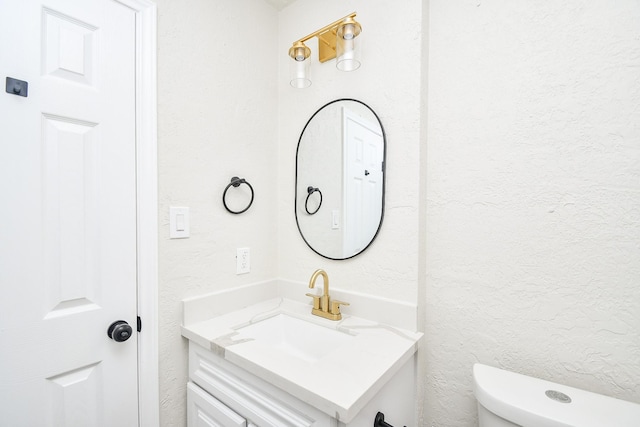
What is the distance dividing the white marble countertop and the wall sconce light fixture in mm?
1042

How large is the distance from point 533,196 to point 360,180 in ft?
2.05

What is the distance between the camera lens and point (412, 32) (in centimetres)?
113

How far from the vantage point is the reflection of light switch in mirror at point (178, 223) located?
1.13m

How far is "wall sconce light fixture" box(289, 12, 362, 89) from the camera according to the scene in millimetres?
1130

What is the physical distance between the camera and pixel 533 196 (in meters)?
0.96

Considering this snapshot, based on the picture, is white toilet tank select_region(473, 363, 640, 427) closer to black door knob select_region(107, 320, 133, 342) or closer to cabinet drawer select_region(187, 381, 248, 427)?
cabinet drawer select_region(187, 381, 248, 427)

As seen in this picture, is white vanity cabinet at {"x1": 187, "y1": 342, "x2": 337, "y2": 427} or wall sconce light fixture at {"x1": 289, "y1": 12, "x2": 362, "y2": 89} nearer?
white vanity cabinet at {"x1": 187, "y1": 342, "x2": 337, "y2": 427}

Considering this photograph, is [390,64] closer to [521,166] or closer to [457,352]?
[521,166]

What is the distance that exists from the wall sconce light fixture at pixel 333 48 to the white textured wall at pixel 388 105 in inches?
2.6

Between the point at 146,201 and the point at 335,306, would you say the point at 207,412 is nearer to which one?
the point at 335,306

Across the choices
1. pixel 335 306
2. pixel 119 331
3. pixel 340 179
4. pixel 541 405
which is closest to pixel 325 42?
pixel 340 179

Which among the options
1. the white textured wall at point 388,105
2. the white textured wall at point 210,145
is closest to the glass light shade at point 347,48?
the white textured wall at point 388,105


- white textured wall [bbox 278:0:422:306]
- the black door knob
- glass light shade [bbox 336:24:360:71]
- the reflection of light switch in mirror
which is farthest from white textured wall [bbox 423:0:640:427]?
the black door knob

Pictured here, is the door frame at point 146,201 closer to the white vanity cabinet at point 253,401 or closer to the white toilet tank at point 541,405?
the white vanity cabinet at point 253,401
